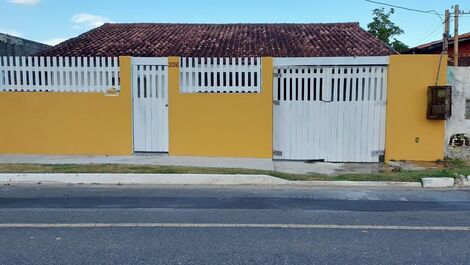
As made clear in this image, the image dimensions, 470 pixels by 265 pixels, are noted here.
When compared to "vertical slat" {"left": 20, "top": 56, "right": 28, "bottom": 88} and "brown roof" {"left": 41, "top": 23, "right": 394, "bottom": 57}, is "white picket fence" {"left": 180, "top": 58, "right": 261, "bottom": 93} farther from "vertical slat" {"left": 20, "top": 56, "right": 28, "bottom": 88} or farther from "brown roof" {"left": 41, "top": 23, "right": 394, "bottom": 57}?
"brown roof" {"left": 41, "top": 23, "right": 394, "bottom": 57}

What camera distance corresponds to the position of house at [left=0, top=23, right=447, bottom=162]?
9914 millimetres

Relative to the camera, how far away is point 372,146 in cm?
1016

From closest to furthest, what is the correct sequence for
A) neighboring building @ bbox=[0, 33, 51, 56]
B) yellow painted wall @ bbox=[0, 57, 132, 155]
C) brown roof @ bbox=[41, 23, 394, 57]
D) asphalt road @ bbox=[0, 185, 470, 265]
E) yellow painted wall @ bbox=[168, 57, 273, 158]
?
asphalt road @ bbox=[0, 185, 470, 265] < yellow painted wall @ bbox=[168, 57, 273, 158] < yellow painted wall @ bbox=[0, 57, 132, 155] < neighboring building @ bbox=[0, 33, 51, 56] < brown roof @ bbox=[41, 23, 394, 57]

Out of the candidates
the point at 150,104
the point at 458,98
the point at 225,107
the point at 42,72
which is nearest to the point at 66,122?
the point at 42,72

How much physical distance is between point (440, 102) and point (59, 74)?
8.37m

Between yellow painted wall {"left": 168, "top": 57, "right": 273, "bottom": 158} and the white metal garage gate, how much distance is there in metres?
0.33

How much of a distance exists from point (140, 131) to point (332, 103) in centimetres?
439

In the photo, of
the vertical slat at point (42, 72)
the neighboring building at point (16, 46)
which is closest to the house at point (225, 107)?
the vertical slat at point (42, 72)

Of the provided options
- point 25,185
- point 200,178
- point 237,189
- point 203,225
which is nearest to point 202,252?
point 203,225

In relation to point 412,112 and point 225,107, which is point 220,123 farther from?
point 412,112

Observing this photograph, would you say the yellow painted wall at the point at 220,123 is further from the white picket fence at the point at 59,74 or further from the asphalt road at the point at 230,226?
the asphalt road at the point at 230,226

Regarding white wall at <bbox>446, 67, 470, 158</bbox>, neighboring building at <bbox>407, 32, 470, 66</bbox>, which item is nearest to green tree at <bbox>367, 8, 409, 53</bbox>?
neighboring building at <bbox>407, 32, 470, 66</bbox>

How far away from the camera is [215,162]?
31.4 ft

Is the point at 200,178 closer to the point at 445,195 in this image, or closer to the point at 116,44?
the point at 445,195
